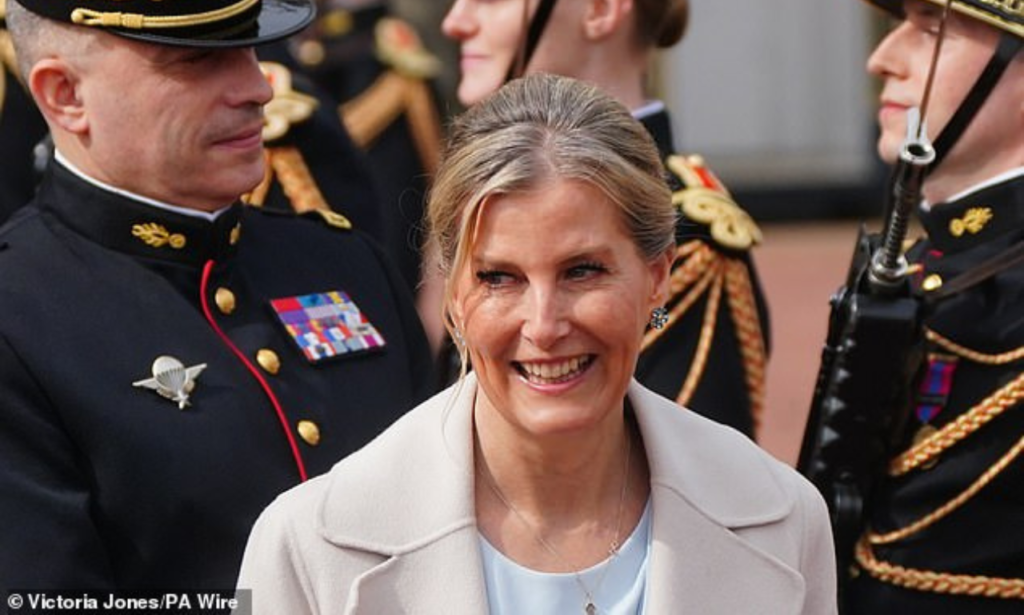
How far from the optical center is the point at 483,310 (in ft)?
10.0

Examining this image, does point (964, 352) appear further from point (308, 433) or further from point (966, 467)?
point (308, 433)

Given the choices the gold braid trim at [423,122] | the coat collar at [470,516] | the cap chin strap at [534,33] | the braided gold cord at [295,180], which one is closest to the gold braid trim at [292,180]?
the braided gold cord at [295,180]

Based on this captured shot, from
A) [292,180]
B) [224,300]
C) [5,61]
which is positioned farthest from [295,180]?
[224,300]

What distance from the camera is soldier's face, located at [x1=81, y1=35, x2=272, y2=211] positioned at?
379 centimetres

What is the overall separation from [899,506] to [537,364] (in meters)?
1.30

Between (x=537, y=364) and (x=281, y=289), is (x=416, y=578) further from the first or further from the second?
(x=281, y=289)

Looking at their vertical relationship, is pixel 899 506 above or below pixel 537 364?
below

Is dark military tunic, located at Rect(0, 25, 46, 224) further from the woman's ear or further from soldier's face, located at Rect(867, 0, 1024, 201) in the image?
the woman's ear

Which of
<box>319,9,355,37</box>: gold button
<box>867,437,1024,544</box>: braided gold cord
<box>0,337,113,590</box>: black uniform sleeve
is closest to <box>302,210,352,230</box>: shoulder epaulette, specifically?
<box>0,337,113,590</box>: black uniform sleeve

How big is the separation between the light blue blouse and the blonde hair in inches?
14.8

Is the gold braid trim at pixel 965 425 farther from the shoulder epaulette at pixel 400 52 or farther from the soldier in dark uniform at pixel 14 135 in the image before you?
the shoulder epaulette at pixel 400 52

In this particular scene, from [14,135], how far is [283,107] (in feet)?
2.51

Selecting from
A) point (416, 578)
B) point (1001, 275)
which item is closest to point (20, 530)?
point (416, 578)

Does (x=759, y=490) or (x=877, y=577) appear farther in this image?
(x=877, y=577)
